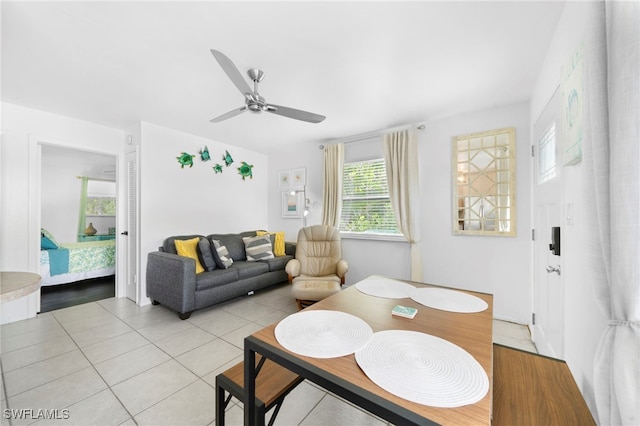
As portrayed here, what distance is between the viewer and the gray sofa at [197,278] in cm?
270

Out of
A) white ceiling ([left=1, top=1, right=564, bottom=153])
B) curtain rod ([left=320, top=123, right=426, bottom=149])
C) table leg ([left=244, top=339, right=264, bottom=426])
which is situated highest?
white ceiling ([left=1, top=1, right=564, bottom=153])

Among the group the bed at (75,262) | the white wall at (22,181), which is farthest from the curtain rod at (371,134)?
the bed at (75,262)

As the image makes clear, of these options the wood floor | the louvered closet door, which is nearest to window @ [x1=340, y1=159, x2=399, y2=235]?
the louvered closet door

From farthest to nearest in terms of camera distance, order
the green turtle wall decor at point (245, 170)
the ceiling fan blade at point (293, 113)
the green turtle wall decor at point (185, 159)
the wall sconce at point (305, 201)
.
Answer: the green turtle wall decor at point (245, 170) < the wall sconce at point (305, 201) < the green turtle wall decor at point (185, 159) < the ceiling fan blade at point (293, 113)

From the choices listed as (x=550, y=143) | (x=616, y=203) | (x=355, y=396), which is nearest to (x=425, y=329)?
(x=355, y=396)

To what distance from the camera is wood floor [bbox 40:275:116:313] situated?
124 inches

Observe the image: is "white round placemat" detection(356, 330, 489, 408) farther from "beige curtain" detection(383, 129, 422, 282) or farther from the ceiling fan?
"beige curtain" detection(383, 129, 422, 282)

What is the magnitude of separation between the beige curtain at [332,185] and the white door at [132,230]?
8.80 ft

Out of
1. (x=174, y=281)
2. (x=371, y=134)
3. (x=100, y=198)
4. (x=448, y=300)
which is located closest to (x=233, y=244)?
(x=174, y=281)

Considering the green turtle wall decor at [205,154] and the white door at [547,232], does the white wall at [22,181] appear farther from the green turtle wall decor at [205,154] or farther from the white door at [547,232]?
the white door at [547,232]

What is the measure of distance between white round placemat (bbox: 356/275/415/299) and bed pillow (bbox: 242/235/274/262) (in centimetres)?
247

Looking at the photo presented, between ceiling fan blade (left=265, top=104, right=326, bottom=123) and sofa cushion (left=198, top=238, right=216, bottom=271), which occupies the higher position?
A: ceiling fan blade (left=265, top=104, right=326, bottom=123)

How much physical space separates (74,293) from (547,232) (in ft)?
19.4

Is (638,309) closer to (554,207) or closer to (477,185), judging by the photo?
(554,207)
